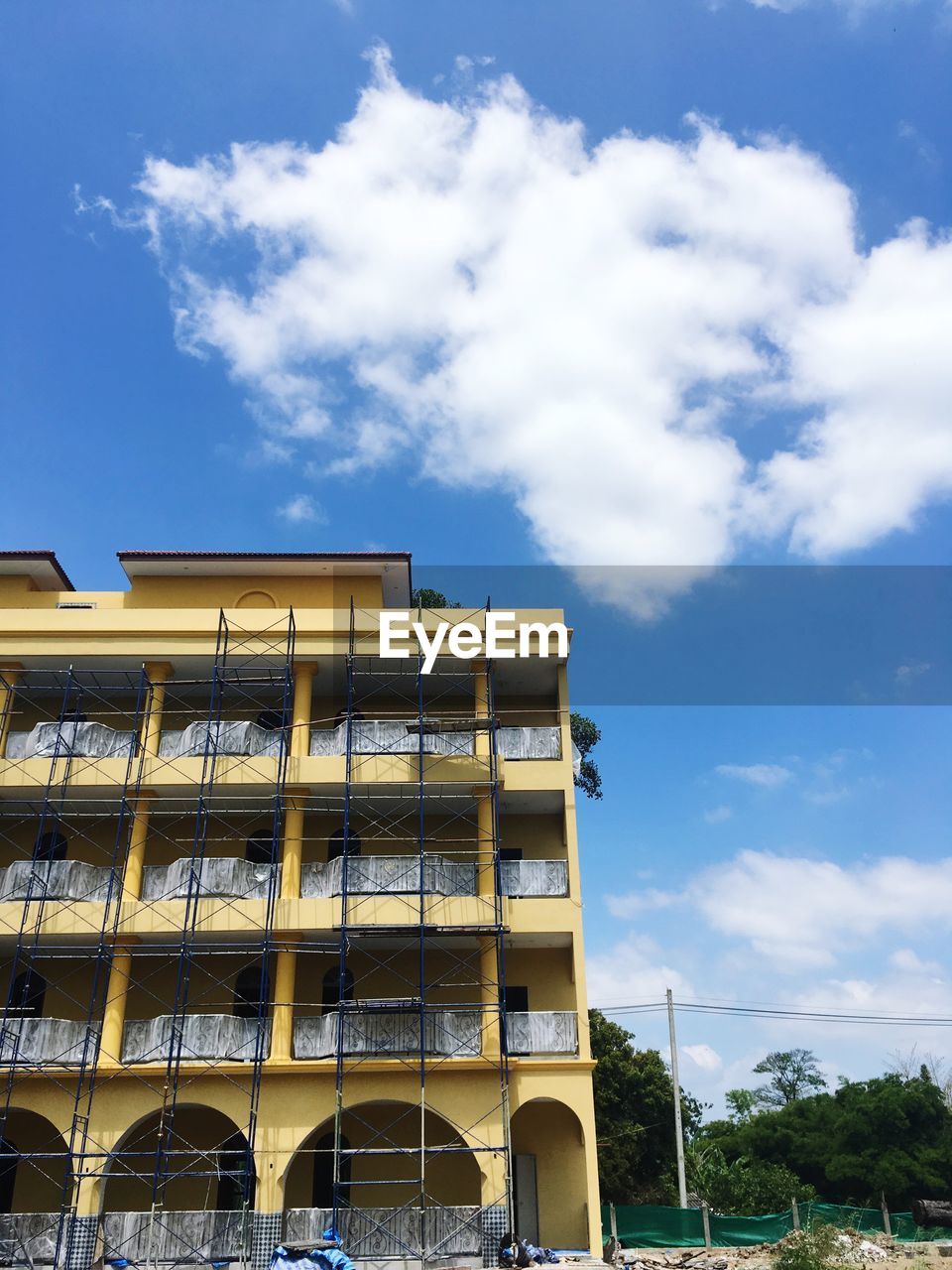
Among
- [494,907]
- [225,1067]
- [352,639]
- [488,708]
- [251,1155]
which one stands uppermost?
[352,639]

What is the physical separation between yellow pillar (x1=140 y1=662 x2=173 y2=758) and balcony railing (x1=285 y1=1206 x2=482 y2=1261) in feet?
37.1

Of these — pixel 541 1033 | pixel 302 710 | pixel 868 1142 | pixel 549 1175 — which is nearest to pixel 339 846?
pixel 302 710

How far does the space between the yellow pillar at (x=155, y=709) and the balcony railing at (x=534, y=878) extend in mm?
9343

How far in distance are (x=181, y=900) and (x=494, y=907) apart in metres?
7.44

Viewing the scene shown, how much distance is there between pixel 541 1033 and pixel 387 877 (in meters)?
5.06

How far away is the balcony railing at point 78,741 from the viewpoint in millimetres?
27484

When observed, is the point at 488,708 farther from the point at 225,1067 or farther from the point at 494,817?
the point at 225,1067

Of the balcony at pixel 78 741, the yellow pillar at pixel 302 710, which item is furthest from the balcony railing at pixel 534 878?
the balcony at pixel 78 741

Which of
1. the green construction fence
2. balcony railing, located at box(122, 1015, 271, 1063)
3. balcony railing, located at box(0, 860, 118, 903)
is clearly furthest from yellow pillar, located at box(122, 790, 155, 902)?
the green construction fence

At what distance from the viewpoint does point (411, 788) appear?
1072 inches

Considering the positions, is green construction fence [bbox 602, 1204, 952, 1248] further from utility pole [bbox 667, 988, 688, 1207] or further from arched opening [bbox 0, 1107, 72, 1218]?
arched opening [bbox 0, 1107, 72, 1218]

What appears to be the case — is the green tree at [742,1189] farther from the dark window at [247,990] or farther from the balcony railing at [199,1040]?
the balcony railing at [199,1040]

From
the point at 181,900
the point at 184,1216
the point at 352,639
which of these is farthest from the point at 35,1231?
the point at 352,639

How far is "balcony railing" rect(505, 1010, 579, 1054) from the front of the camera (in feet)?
81.5
